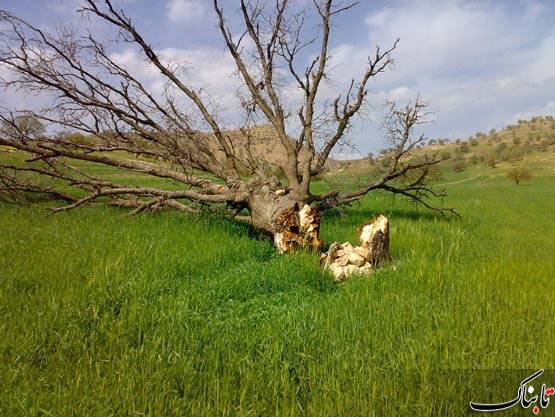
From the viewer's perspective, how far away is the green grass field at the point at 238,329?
112 inches

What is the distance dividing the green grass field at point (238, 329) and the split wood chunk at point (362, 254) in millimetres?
345

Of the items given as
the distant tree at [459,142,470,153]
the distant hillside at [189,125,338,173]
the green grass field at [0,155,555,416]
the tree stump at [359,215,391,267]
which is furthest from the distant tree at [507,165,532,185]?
the tree stump at [359,215,391,267]

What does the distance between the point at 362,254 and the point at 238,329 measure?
287cm

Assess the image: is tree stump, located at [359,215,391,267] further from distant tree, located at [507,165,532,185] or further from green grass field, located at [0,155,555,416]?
distant tree, located at [507,165,532,185]

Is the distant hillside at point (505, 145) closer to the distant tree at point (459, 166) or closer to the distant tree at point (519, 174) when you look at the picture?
the distant tree at point (459, 166)

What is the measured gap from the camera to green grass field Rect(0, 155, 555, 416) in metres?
2.84

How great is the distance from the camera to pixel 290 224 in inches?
289

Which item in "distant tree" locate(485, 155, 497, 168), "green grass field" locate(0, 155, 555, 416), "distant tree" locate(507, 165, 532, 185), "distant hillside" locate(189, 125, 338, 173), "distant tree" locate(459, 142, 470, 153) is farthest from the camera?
"distant tree" locate(459, 142, 470, 153)

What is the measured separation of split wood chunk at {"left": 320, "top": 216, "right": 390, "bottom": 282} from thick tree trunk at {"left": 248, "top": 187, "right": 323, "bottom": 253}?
2.31ft

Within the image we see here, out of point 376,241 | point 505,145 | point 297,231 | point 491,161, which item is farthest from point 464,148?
point 376,241

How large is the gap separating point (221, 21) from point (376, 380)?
31.8ft

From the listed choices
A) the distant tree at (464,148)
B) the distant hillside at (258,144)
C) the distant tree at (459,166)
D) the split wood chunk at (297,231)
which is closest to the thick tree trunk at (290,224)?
the split wood chunk at (297,231)

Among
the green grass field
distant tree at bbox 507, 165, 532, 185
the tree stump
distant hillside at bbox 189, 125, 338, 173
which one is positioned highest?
distant hillside at bbox 189, 125, 338, 173

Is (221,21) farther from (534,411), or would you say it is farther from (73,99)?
(534,411)
